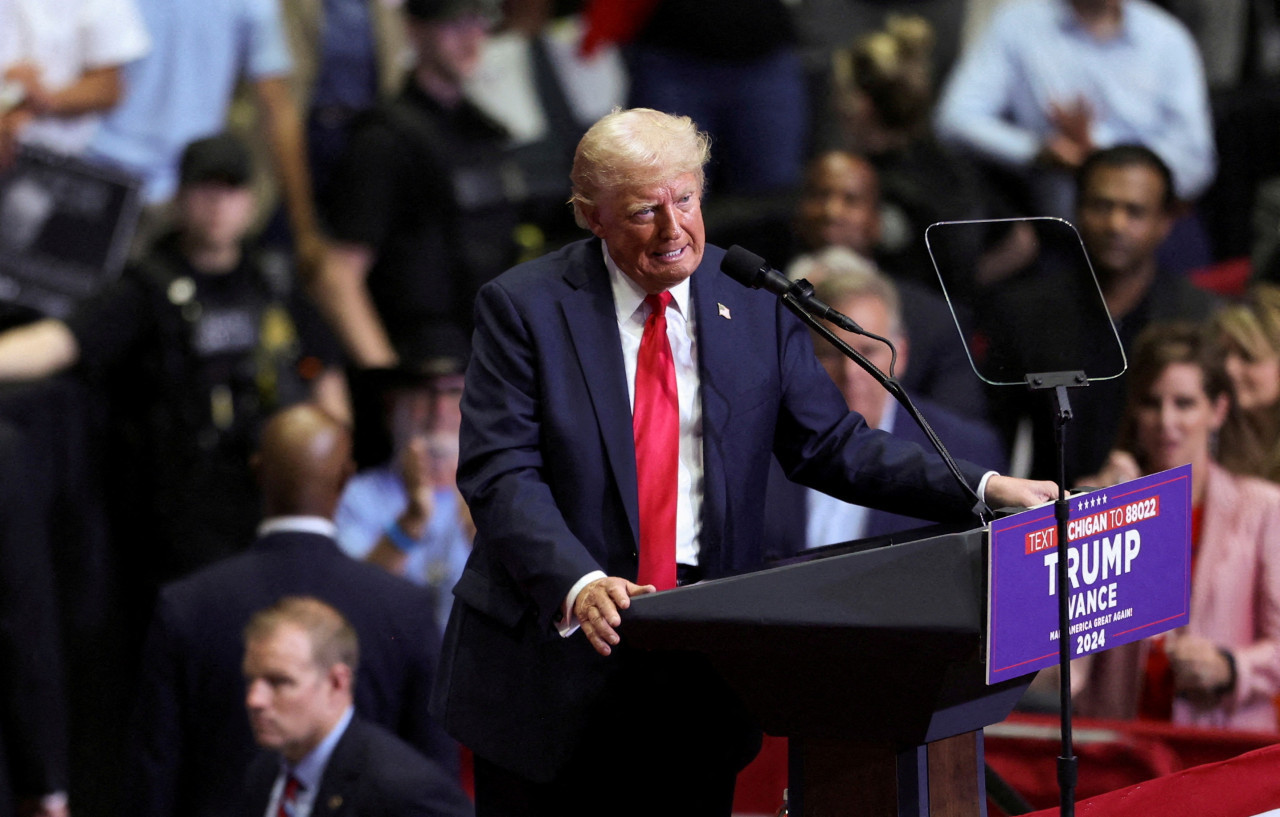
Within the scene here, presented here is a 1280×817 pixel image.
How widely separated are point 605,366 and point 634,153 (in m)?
0.27

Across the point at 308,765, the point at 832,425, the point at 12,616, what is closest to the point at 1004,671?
the point at 832,425

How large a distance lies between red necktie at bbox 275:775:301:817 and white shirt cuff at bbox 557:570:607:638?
161 cm

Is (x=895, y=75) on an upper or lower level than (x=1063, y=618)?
upper

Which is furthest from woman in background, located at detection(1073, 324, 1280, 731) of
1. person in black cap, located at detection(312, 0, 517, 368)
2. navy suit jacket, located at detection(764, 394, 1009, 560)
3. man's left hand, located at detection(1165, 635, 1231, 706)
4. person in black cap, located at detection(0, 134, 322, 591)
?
person in black cap, located at detection(0, 134, 322, 591)

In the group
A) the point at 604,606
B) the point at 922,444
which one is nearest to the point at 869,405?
the point at 922,444

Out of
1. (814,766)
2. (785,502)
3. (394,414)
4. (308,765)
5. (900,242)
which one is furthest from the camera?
(900,242)

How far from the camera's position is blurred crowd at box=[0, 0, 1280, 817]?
13.2 ft

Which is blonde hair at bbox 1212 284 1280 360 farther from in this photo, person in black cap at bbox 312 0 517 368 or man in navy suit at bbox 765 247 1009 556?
person in black cap at bbox 312 0 517 368

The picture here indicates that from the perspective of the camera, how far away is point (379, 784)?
138 inches

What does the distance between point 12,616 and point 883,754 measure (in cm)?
255

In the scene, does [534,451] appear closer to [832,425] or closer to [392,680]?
[832,425]

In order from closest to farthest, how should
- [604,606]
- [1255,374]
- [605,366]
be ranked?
[604,606] → [605,366] → [1255,374]

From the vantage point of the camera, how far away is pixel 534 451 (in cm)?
234

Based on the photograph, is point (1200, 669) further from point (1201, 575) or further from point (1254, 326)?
point (1254, 326)
